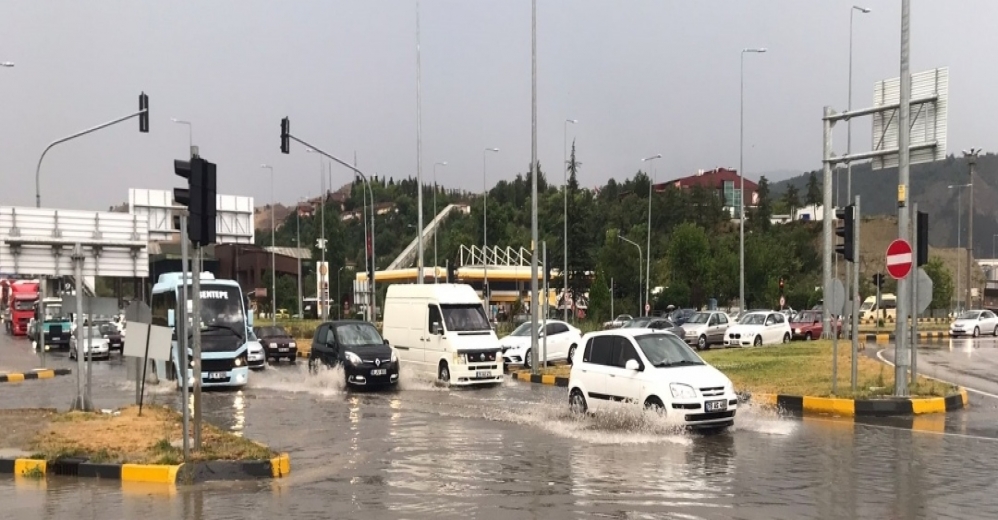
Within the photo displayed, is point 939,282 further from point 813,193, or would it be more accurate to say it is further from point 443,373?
point 443,373

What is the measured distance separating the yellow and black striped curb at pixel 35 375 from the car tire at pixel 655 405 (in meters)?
21.4

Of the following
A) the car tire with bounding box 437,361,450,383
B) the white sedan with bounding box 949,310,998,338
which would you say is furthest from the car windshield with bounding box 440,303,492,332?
the white sedan with bounding box 949,310,998,338

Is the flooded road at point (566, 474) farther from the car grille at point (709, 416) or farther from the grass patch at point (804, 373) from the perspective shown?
the grass patch at point (804, 373)

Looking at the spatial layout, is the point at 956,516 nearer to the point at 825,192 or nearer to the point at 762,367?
the point at 762,367

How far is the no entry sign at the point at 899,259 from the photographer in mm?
16609

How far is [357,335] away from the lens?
77.9 feet

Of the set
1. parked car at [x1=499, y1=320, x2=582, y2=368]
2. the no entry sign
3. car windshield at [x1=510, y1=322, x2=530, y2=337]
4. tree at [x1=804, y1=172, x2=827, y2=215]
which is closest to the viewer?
the no entry sign

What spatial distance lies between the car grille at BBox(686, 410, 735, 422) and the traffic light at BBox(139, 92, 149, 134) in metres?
21.4

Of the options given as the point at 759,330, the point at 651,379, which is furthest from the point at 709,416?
the point at 759,330

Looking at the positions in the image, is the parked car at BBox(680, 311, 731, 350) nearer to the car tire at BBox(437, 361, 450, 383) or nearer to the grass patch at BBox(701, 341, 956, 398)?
the grass patch at BBox(701, 341, 956, 398)

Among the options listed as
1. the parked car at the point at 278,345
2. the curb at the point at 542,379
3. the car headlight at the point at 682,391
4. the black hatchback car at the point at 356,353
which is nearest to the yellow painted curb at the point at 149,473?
the car headlight at the point at 682,391

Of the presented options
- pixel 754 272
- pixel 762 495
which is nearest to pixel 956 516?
pixel 762 495

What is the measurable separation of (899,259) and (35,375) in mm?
25142

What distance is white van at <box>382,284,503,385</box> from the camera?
74.0 feet
